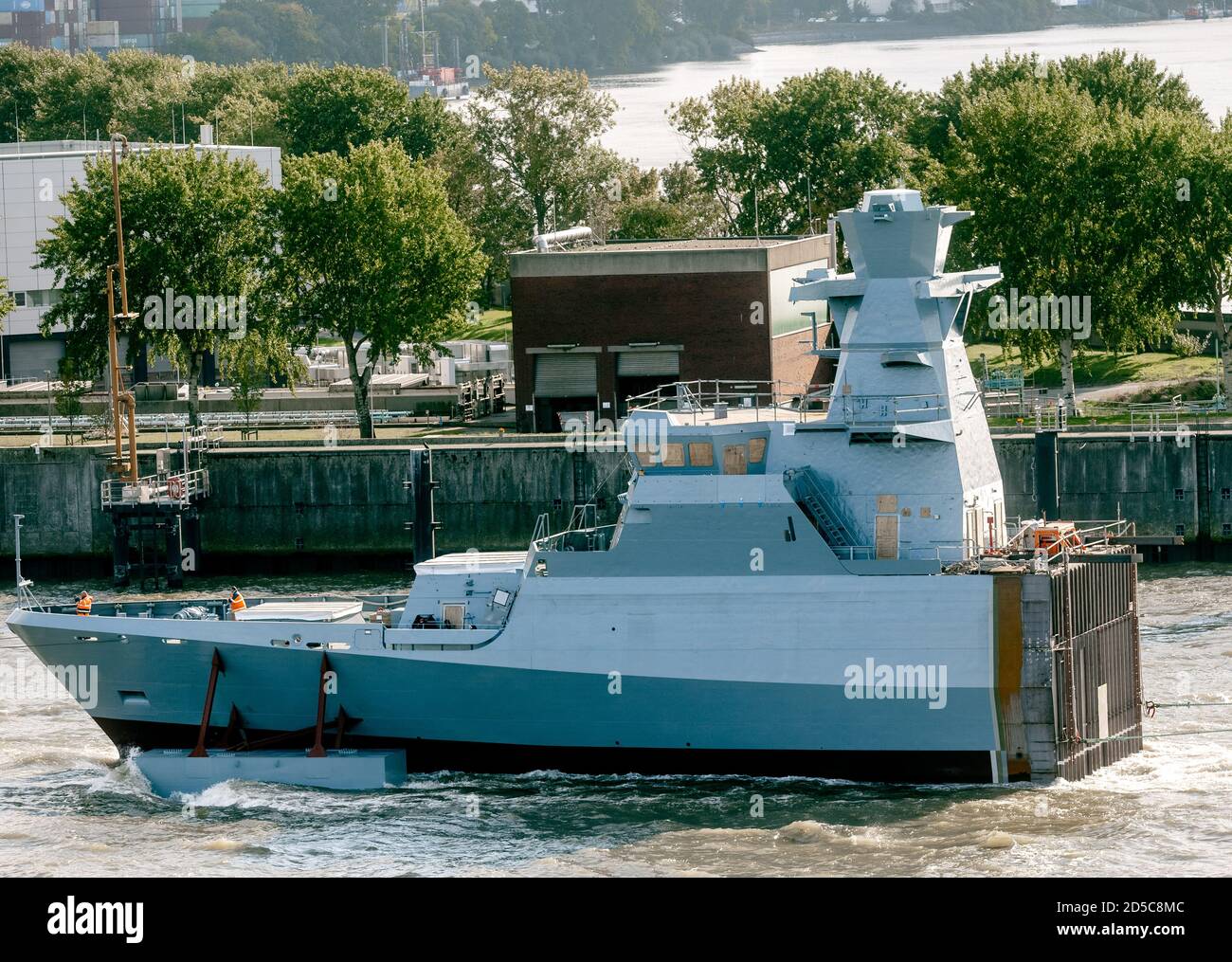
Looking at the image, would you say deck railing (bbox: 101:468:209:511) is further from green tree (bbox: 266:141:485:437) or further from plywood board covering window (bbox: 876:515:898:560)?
plywood board covering window (bbox: 876:515:898:560)

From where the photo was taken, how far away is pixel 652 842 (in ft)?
107

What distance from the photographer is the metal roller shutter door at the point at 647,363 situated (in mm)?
64688

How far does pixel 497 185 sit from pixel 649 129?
205 ft

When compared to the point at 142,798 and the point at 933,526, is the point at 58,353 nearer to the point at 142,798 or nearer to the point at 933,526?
the point at 142,798

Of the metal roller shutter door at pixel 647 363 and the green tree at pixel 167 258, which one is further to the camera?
the metal roller shutter door at pixel 647 363

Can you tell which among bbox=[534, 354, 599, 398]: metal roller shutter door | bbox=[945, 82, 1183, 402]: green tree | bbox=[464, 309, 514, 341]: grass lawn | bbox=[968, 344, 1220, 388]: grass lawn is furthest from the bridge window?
bbox=[464, 309, 514, 341]: grass lawn

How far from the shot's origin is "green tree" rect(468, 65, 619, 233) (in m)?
88.9

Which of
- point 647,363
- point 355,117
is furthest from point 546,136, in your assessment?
point 647,363

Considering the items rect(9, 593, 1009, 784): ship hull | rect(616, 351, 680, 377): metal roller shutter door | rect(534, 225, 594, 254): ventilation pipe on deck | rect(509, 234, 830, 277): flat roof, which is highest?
rect(534, 225, 594, 254): ventilation pipe on deck

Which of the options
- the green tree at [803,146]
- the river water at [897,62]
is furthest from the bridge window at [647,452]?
the river water at [897,62]

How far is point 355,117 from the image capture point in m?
107

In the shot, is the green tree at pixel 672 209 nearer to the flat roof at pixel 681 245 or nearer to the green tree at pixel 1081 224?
the flat roof at pixel 681 245

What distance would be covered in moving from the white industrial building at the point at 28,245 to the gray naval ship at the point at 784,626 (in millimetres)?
44910

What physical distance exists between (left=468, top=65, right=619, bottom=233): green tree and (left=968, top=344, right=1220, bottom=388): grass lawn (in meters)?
23.7
